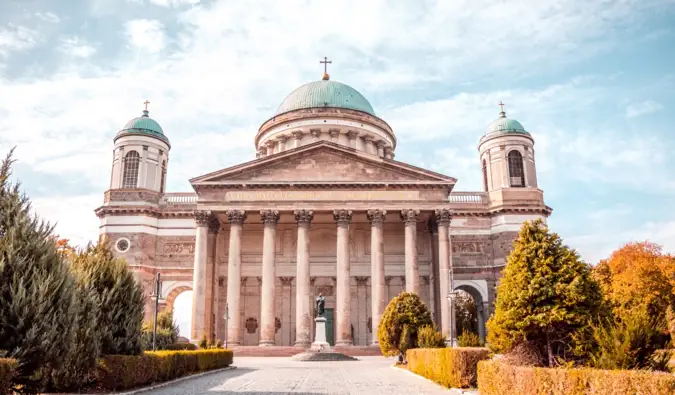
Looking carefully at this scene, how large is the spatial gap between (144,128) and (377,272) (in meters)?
23.0

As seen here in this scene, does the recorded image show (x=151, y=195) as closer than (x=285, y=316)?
No

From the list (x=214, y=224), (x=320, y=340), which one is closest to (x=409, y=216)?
(x=320, y=340)

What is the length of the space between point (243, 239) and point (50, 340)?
103 feet

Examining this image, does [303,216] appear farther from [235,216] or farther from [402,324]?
[402,324]

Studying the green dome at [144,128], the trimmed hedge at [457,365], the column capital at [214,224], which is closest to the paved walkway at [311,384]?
the trimmed hedge at [457,365]

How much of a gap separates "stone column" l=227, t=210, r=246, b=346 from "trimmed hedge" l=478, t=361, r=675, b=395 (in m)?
25.6

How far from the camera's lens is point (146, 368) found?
15680 millimetres

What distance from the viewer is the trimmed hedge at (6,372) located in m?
9.20

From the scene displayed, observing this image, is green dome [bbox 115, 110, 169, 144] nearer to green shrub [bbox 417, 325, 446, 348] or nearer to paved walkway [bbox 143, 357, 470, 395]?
paved walkway [bbox 143, 357, 470, 395]

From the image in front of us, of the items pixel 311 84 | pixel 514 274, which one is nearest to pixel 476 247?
pixel 311 84

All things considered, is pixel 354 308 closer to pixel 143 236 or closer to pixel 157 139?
pixel 143 236

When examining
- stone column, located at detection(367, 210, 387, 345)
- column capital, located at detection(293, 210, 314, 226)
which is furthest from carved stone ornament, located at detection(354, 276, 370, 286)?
column capital, located at detection(293, 210, 314, 226)

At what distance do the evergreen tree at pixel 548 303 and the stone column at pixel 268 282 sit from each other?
2416 cm

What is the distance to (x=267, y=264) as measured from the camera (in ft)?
117
